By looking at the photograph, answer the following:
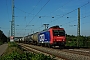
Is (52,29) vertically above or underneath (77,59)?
above

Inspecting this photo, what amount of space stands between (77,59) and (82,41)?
26.7 metres

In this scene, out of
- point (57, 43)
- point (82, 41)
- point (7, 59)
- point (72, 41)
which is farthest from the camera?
point (72, 41)

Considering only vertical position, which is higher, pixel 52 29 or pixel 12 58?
pixel 52 29

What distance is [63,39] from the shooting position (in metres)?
34.3

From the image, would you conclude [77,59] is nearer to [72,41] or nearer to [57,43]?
[57,43]

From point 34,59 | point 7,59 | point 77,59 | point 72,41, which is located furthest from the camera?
point 72,41

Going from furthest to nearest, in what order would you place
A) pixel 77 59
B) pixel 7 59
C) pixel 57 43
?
pixel 57 43 → pixel 77 59 → pixel 7 59

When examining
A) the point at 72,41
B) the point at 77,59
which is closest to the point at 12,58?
the point at 77,59

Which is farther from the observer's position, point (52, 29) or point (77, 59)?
point (52, 29)

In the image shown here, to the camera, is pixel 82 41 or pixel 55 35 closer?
pixel 55 35

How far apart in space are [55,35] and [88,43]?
44.8 ft

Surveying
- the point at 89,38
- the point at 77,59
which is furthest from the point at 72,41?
the point at 77,59

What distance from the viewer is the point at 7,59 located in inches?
355

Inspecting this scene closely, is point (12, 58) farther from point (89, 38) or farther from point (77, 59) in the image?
point (89, 38)
